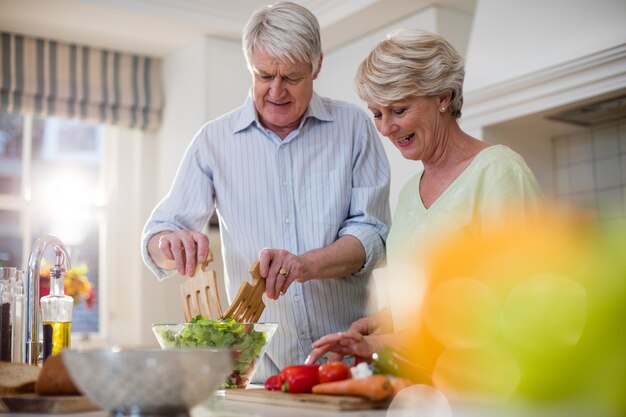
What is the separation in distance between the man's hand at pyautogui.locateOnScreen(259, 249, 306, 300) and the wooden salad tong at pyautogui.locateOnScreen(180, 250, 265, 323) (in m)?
0.01

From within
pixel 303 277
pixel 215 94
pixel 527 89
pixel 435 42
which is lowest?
pixel 303 277

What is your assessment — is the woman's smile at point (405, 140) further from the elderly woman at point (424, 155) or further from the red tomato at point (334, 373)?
the red tomato at point (334, 373)

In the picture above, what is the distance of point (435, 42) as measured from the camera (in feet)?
5.33

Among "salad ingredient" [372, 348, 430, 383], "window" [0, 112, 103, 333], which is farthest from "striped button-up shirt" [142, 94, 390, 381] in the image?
"window" [0, 112, 103, 333]

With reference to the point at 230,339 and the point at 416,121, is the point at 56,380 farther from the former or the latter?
the point at 416,121

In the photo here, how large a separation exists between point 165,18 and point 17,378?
2.86 meters

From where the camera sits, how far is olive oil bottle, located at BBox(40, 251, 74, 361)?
158cm

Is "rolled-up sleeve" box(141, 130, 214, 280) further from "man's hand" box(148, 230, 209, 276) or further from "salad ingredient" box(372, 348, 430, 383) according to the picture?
"salad ingredient" box(372, 348, 430, 383)

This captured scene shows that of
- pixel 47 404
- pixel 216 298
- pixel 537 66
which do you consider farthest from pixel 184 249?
pixel 537 66

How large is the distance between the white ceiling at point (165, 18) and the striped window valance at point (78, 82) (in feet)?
0.28

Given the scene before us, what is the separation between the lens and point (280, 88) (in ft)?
6.40

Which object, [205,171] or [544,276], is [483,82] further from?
[544,276]

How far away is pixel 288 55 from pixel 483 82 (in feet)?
4.82

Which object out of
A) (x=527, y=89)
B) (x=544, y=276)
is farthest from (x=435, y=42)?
(x=527, y=89)
